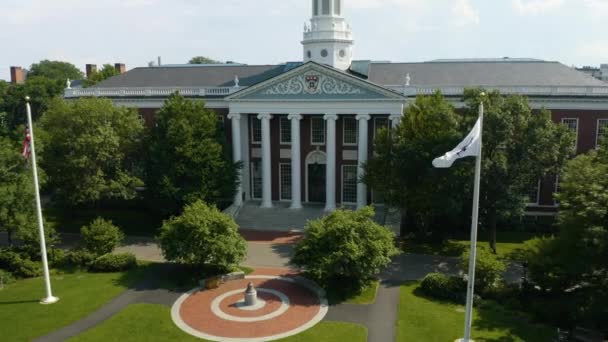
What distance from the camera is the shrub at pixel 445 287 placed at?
1038 inches

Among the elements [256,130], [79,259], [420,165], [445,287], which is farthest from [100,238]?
[445,287]

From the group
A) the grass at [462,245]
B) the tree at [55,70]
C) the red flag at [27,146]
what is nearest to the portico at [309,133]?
the grass at [462,245]

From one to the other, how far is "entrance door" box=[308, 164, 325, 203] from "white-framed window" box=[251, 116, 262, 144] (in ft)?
16.3

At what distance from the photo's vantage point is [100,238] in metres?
32.1

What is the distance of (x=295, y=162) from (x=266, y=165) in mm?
2394

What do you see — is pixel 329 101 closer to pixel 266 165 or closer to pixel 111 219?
pixel 266 165

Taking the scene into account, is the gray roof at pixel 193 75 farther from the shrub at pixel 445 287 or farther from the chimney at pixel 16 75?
the chimney at pixel 16 75

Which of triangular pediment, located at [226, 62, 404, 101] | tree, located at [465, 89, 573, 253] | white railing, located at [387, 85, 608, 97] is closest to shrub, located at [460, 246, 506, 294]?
tree, located at [465, 89, 573, 253]

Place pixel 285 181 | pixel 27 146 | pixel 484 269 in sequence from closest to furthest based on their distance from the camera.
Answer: pixel 27 146, pixel 484 269, pixel 285 181

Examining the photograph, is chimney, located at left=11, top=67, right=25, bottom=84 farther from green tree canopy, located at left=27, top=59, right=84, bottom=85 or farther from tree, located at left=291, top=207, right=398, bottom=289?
tree, located at left=291, top=207, right=398, bottom=289

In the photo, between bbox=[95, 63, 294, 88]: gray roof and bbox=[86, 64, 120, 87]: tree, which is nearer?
bbox=[95, 63, 294, 88]: gray roof

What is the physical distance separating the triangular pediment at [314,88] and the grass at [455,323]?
17.8 meters

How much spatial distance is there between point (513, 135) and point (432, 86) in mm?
12527

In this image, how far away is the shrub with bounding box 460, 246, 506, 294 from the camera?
26.3 meters
